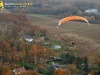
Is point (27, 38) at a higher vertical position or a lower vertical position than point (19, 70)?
lower

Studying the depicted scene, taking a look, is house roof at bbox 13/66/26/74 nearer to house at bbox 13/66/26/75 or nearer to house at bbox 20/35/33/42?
house at bbox 13/66/26/75

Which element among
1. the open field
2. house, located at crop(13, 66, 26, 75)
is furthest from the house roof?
the open field

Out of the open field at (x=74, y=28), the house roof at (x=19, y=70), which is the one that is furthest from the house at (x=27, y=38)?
the house roof at (x=19, y=70)

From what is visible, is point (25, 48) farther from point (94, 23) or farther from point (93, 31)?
point (94, 23)

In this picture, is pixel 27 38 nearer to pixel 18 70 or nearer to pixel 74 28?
pixel 74 28

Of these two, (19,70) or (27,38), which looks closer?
(19,70)

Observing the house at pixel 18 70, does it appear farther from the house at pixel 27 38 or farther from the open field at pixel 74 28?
the open field at pixel 74 28

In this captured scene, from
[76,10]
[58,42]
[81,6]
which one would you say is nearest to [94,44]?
[58,42]

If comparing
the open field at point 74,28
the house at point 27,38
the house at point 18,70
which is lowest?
the open field at point 74,28

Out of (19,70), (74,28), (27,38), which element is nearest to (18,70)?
(19,70)
